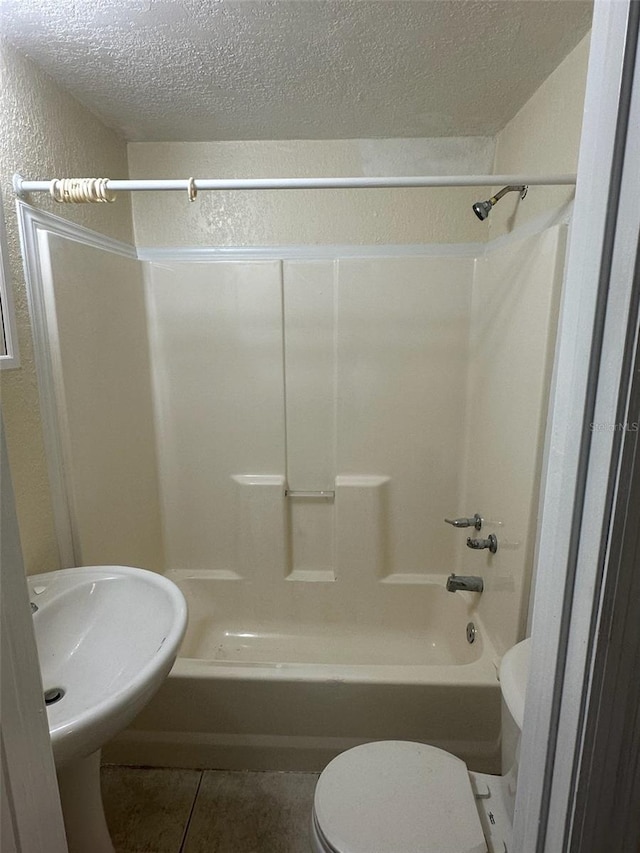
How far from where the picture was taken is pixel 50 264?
49.1 inches

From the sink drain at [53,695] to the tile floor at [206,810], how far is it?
695mm

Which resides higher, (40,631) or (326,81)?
(326,81)

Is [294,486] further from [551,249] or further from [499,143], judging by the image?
[499,143]

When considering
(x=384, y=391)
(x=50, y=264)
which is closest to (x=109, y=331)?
(x=50, y=264)

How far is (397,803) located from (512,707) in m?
0.38

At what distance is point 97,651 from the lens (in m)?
1.07

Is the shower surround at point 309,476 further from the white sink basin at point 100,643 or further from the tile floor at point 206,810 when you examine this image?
the white sink basin at point 100,643

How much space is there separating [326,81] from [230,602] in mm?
2054

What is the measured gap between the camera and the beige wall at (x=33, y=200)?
1132mm

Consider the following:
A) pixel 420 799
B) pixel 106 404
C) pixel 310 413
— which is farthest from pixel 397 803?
pixel 106 404

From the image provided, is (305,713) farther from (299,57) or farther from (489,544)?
(299,57)

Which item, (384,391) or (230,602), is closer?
(384,391)

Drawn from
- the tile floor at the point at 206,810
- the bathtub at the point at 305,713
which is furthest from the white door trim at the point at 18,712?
the tile floor at the point at 206,810

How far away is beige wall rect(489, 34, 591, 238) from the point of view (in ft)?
3.76
